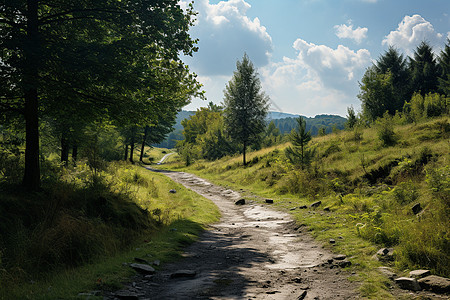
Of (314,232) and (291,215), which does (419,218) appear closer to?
(314,232)

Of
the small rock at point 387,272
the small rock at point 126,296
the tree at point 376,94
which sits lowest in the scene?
the small rock at point 126,296

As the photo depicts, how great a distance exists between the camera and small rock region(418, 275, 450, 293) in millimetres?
4219

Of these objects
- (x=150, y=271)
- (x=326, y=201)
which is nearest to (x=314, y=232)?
(x=326, y=201)

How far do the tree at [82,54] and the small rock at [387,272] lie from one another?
774 cm

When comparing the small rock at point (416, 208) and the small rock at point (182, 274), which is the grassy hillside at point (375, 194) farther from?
the small rock at point (182, 274)

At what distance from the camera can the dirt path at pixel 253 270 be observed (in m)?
4.64

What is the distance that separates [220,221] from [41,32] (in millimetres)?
9775

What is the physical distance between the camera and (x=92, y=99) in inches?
345

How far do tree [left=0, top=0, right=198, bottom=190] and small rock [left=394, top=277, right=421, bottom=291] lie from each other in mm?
7958

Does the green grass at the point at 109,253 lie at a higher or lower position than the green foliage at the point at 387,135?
lower

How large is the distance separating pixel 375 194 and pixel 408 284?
23.0 ft

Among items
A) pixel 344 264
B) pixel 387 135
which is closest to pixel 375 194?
pixel 344 264

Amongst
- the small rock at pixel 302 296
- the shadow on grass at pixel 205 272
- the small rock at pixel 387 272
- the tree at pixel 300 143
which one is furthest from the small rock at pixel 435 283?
the tree at pixel 300 143

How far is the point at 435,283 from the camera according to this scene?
14.2 ft
